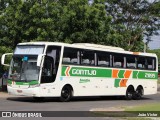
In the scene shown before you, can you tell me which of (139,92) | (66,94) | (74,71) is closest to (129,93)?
(139,92)

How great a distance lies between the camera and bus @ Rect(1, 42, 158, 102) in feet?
75.4

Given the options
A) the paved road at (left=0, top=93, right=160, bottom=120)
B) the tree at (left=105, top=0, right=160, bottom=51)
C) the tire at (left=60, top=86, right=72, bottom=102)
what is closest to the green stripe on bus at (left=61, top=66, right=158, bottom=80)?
the tire at (left=60, top=86, right=72, bottom=102)

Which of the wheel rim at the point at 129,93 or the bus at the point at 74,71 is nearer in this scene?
the bus at the point at 74,71

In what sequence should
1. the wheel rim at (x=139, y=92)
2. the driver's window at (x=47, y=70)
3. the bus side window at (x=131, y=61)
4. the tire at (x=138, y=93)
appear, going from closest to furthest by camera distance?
the driver's window at (x=47, y=70)
the bus side window at (x=131, y=61)
the tire at (x=138, y=93)
the wheel rim at (x=139, y=92)

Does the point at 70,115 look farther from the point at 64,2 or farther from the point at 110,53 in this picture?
the point at 64,2

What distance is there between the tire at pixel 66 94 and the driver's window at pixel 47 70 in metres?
1.23

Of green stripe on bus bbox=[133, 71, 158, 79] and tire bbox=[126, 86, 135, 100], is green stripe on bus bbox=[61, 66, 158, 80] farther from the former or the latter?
tire bbox=[126, 86, 135, 100]

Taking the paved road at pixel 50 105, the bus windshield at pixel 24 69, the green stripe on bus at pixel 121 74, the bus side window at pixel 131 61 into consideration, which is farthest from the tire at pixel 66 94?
the bus side window at pixel 131 61

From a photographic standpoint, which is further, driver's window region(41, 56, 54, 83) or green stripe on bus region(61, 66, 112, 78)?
green stripe on bus region(61, 66, 112, 78)

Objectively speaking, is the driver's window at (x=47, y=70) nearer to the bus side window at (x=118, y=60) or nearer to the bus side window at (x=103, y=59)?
the bus side window at (x=103, y=59)

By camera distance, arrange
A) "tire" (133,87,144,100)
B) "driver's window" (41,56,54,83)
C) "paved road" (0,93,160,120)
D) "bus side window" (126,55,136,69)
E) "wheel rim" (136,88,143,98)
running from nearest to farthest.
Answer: "paved road" (0,93,160,120) → "driver's window" (41,56,54,83) → "bus side window" (126,55,136,69) → "tire" (133,87,144,100) → "wheel rim" (136,88,143,98)

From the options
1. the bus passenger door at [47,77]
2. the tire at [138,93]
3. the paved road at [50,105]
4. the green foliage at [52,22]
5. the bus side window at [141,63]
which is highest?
the green foliage at [52,22]

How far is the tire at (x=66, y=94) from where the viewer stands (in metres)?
24.3

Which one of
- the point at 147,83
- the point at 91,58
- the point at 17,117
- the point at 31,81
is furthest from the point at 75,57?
the point at 17,117
